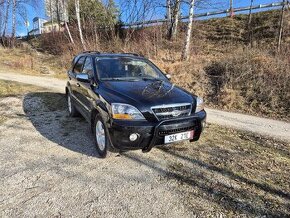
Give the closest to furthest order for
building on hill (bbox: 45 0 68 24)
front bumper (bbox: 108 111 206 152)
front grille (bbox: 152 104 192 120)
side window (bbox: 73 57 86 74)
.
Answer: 1. front bumper (bbox: 108 111 206 152)
2. front grille (bbox: 152 104 192 120)
3. side window (bbox: 73 57 86 74)
4. building on hill (bbox: 45 0 68 24)

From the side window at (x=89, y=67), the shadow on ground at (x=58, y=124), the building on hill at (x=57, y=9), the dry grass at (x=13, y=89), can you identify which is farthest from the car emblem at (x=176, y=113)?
the building on hill at (x=57, y=9)

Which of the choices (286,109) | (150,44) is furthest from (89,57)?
(150,44)

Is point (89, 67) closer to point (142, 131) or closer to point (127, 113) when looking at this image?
point (127, 113)

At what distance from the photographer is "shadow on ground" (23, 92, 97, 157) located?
4.85m

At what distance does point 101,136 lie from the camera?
13.8 feet

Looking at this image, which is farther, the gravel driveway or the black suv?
the black suv

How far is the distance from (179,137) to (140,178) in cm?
85

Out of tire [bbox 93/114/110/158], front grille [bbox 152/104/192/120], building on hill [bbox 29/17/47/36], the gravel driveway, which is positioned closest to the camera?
the gravel driveway

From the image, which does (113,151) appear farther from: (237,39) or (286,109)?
(237,39)

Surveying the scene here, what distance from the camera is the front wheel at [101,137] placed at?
4.04 m

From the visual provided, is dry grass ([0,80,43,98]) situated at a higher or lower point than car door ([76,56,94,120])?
lower

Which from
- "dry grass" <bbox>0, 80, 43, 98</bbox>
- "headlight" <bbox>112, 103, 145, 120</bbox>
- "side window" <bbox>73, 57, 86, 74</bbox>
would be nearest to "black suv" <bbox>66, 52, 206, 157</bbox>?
"headlight" <bbox>112, 103, 145, 120</bbox>

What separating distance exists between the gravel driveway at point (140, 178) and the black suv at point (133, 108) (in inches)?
17.2

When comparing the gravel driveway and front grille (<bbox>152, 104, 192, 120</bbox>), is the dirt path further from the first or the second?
front grille (<bbox>152, 104, 192, 120</bbox>)
